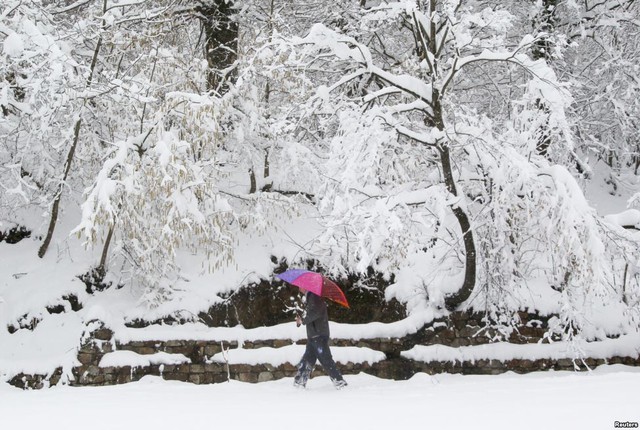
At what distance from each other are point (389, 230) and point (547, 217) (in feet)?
7.20

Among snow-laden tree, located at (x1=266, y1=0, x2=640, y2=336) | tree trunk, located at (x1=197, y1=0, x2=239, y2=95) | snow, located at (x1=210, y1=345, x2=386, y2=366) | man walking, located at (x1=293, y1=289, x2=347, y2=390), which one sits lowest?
snow, located at (x1=210, y1=345, x2=386, y2=366)

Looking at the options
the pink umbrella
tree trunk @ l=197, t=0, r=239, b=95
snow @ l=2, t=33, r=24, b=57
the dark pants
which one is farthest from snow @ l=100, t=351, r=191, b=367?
tree trunk @ l=197, t=0, r=239, b=95

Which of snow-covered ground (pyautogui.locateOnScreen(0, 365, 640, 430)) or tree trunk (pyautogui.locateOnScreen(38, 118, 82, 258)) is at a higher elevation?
tree trunk (pyautogui.locateOnScreen(38, 118, 82, 258))

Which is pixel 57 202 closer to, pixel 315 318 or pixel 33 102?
pixel 33 102

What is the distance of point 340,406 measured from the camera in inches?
206

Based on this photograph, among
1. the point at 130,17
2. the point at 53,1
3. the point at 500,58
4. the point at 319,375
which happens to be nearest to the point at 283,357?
the point at 319,375

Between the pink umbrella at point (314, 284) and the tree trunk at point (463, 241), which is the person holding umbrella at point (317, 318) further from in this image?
the tree trunk at point (463, 241)

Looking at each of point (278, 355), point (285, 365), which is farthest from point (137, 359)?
point (285, 365)

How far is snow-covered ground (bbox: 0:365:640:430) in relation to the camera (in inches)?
168

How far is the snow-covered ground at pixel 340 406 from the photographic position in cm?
427

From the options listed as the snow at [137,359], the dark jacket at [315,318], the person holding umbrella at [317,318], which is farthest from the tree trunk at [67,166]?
the dark jacket at [315,318]

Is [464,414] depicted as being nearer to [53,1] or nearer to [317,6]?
[317,6]

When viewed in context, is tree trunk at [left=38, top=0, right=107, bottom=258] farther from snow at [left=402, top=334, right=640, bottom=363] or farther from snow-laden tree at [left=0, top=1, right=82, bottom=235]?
snow at [left=402, top=334, right=640, bottom=363]

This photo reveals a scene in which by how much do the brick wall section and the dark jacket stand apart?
6.94 feet
